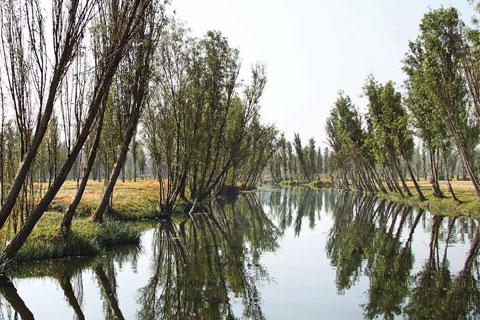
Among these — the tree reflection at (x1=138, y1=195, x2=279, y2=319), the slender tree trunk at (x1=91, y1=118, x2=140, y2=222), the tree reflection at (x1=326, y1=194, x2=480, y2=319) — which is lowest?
the tree reflection at (x1=326, y1=194, x2=480, y2=319)

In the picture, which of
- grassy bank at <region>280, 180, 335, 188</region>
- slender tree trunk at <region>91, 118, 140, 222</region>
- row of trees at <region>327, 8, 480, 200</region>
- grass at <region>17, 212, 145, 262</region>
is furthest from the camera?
grassy bank at <region>280, 180, 335, 188</region>

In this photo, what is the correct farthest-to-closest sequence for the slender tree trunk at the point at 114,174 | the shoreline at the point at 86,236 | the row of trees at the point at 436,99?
the row of trees at the point at 436,99, the slender tree trunk at the point at 114,174, the shoreline at the point at 86,236

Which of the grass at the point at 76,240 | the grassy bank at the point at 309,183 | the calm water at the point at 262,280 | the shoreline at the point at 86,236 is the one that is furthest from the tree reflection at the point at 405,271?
the grassy bank at the point at 309,183

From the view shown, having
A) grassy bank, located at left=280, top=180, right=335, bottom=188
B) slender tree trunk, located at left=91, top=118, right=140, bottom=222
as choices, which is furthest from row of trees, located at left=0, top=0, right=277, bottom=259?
grassy bank, located at left=280, top=180, right=335, bottom=188

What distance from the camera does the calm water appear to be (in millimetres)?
11414

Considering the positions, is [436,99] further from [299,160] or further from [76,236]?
[299,160]

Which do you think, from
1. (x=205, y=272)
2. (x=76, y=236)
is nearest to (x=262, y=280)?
(x=205, y=272)

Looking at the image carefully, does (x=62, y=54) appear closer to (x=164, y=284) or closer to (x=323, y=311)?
(x=164, y=284)

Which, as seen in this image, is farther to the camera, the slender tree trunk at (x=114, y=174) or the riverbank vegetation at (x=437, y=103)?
the riverbank vegetation at (x=437, y=103)

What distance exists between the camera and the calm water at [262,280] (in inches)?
449

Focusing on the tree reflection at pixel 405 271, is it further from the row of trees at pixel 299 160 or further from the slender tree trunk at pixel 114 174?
the row of trees at pixel 299 160

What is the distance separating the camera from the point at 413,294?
12.6m

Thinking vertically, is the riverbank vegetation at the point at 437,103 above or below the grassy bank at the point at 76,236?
above

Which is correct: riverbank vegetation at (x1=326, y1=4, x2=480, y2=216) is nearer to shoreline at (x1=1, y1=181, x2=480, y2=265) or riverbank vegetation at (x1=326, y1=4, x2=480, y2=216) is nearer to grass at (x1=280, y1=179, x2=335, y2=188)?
shoreline at (x1=1, y1=181, x2=480, y2=265)
